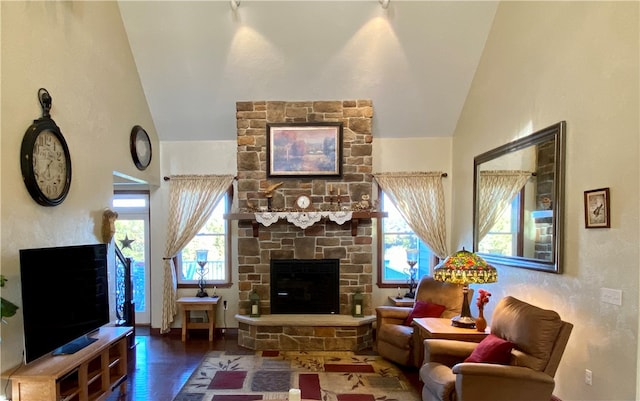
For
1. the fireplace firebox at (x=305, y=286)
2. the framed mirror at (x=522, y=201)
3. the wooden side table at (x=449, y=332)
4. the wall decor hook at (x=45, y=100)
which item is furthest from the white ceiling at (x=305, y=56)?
the wooden side table at (x=449, y=332)

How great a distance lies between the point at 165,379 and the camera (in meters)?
3.66

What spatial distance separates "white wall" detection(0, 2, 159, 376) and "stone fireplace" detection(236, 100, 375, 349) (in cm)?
153

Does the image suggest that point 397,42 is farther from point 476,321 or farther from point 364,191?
point 476,321

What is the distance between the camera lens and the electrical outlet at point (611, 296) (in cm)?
236

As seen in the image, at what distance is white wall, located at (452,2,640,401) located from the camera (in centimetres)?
229

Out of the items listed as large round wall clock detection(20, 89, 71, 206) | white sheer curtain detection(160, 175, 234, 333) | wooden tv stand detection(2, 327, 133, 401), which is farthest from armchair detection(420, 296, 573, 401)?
white sheer curtain detection(160, 175, 234, 333)

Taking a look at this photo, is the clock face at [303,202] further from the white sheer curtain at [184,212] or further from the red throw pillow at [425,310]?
the red throw pillow at [425,310]

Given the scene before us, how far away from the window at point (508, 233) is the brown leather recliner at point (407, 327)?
64 centimetres

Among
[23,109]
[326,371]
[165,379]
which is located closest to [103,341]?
[165,379]

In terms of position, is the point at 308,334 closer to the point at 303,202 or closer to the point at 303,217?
the point at 303,217

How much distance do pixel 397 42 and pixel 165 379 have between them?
4.79 metres

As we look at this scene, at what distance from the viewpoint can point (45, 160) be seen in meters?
2.77

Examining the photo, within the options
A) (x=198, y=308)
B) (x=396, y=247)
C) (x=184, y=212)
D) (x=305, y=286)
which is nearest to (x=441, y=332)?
(x=305, y=286)

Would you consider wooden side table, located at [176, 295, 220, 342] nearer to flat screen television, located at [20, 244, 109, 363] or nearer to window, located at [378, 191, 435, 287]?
flat screen television, located at [20, 244, 109, 363]
